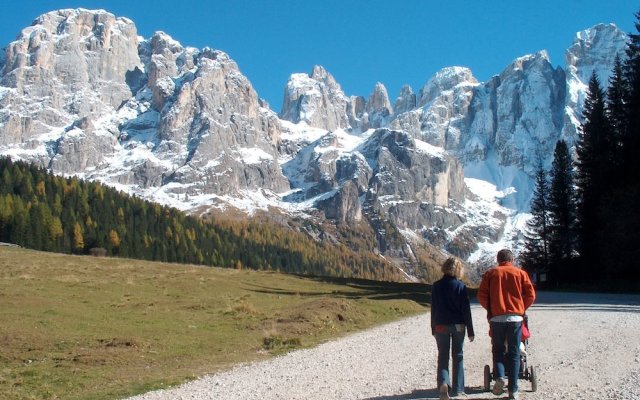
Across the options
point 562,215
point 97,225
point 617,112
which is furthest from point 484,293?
point 97,225

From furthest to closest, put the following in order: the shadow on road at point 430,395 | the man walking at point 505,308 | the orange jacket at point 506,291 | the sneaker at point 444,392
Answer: the shadow on road at point 430,395 < the orange jacket at point 506,291 < the man walking at point 505,308 < the sneaker at point 444,392

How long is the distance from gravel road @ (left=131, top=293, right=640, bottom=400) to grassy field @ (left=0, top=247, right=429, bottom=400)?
198cm

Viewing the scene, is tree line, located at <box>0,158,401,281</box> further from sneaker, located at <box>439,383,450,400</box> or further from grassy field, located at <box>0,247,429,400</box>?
sneaker, located at <box>439,383,450,400</box>

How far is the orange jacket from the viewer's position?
41.9 feet

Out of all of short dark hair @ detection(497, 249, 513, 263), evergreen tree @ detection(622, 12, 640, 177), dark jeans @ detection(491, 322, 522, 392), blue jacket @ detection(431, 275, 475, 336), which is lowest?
dark jeans @ detection(491, 322, 522, 392)

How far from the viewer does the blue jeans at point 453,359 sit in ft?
42.4

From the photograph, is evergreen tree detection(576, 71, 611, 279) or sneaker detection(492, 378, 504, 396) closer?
sneaker detection(492, 378, 504, 396)

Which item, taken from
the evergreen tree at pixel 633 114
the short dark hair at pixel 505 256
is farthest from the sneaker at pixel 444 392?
the evergreen tree at pixel 633 114

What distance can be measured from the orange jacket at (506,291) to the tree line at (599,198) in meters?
38.2

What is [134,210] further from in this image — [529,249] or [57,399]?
[57,399]

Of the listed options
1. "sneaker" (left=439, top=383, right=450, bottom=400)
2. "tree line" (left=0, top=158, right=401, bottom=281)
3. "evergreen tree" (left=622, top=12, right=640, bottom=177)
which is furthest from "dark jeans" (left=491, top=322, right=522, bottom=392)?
"tree line" (left=0, top=158, right=401, bottom=281)

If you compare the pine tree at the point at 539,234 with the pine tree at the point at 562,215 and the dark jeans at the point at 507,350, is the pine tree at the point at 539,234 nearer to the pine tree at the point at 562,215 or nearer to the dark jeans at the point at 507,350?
the pine tree at the point at 562,215

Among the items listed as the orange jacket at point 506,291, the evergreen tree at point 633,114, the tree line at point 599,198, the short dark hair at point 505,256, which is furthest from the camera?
the evergreen tree at point 633,114

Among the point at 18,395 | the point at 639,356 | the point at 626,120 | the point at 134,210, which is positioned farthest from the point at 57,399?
the point at 134,210
